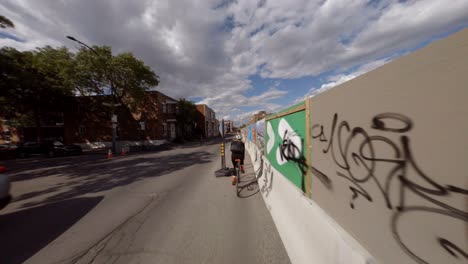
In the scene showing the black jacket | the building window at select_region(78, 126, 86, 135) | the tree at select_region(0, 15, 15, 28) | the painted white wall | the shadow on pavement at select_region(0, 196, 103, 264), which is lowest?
the shadow on pavement at select_region(0, 196, 103, 264)

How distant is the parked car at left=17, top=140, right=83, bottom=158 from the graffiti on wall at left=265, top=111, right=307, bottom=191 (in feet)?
68.2

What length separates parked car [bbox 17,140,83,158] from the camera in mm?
15336

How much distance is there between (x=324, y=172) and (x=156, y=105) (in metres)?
27.0

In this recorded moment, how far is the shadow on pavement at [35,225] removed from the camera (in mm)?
2689

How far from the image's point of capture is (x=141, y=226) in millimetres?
3293

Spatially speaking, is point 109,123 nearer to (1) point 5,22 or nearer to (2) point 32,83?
(2) point 32,83

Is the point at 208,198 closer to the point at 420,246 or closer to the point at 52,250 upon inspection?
the point at 52,250

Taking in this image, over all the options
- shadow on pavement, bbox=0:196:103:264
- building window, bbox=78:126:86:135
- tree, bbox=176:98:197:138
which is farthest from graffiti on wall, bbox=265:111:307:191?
building window, bbox=78:126:86:135

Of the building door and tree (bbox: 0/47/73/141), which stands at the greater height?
tree (bbox: 0/47/73/141)

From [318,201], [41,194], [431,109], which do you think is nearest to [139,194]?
[41,194]

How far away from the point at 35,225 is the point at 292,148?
18.9 feet

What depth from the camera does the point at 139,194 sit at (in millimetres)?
5004

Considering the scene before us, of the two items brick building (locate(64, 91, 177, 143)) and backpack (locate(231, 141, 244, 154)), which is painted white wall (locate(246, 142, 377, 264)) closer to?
backpack (locate(231, 141, 244, 154))

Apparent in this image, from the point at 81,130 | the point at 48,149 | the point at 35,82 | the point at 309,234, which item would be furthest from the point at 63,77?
the point at 309,234
